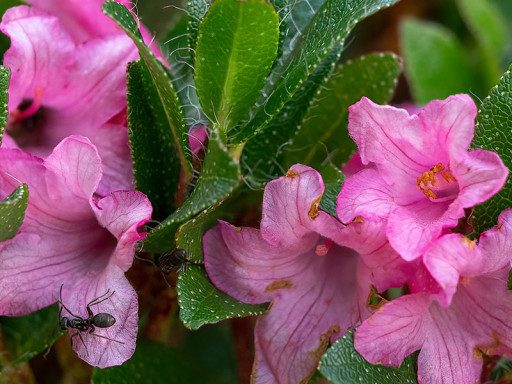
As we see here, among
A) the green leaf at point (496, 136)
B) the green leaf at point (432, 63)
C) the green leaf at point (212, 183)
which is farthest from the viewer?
the green leaf at point (432, 63)

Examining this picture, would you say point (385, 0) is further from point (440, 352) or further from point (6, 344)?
point (6, 344)

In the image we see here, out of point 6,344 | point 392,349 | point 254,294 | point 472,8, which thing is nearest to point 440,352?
point 392,349

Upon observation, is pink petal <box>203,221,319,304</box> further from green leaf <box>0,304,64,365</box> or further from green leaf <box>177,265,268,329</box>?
green leaf <box>0,304,64,365</box>

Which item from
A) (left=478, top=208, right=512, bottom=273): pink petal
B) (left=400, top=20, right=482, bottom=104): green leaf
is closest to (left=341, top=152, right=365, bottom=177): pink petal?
(left=478, top=208, right=512, bottom=273): pink petal

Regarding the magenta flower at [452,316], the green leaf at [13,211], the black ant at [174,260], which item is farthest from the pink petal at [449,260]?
the green leaf at [13,211]

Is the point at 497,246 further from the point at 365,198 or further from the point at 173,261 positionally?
the point at 173,261

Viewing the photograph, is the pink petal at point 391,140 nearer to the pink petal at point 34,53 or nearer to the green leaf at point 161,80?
the green leaf at point 161,80

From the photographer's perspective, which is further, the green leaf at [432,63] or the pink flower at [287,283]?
the green leaf at [432,63]
